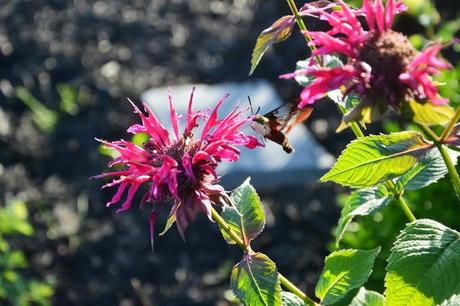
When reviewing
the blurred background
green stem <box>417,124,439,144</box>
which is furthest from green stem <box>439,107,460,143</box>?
the blurred background

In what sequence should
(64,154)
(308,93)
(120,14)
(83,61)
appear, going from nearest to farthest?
1. (308,93)
2. (64,154)
3. (83,61)
4. (120,14)

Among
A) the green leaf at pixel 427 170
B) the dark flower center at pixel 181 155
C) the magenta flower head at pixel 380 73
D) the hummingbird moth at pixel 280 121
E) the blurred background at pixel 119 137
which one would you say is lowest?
the blurred background at pixel 119 137

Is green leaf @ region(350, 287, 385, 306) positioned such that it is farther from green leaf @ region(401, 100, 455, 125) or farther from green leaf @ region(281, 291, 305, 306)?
green leaf @ region(401, 100, 455, 125)

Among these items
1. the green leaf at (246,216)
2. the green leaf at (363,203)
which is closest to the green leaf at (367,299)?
the green leaf at (363,203)

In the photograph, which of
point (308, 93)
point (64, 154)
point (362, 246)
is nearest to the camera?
point (308, 93)

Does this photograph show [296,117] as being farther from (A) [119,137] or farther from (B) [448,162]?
(A) [119,137]

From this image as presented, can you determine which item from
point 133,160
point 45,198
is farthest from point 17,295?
point 133,160

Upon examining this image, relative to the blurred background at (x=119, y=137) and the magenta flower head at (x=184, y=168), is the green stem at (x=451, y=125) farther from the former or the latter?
the blurred background at (x=119, y=137)

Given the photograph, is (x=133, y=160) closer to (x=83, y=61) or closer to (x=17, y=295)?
(x=17, y=295)
